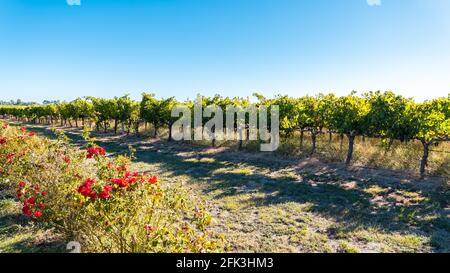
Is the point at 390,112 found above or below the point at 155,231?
above

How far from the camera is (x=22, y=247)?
588 centimetres

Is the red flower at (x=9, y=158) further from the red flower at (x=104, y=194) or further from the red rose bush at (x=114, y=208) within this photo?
the red flower at (x=104, y=194)

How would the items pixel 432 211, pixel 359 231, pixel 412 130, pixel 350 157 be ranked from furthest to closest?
pixel 350 157 < pixel 412 130 < pixel 432 211 < pixel 359 231

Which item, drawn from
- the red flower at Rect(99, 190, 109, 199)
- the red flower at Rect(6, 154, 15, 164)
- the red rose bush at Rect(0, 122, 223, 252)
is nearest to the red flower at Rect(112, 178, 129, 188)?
the red rose bush at Rect(0, 122, 223, 252)

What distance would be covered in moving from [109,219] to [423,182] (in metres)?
13.0

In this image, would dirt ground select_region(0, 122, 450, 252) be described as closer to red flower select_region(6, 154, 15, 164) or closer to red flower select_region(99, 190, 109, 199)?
red flower select_region(6, 154, 15, 164)

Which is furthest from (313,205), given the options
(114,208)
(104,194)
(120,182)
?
(104,194)

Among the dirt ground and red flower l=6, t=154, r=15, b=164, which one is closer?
the dirt ground

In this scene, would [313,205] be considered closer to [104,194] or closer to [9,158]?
[104,194]

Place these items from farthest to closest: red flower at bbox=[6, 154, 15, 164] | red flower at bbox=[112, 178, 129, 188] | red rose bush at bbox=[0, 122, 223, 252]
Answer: red flower at bbox=[6, 154, 15, 164], red rose bush at bbox=[0, 122, 223, 252], red flower at bbox=[112, 178, 129, 188]

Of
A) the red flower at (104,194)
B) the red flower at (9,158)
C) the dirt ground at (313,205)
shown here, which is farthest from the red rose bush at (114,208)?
the red flower at (9,158)
